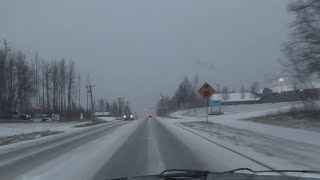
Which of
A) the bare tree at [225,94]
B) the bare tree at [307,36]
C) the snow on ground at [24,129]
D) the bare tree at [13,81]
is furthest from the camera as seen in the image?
the bare tree at [225,94]

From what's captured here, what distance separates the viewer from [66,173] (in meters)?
12.8

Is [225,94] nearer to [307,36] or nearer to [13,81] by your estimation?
[13,81]

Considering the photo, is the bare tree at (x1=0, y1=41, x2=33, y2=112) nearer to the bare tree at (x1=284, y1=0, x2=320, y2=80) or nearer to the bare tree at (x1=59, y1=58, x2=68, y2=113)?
the bare tree at (x1=59, y1=58, x2=68, y2=113)

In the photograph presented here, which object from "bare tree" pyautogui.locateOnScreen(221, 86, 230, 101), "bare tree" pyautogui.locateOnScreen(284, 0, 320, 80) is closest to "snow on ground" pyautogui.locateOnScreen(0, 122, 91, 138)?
"bare tree" pyautogui.locateOnScreen(284, 0, 320, 80)

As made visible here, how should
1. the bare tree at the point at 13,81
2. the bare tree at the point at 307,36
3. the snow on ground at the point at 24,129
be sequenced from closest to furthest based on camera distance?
the bare tree at the point at 307,36
the snow on ground at the point at 24,129
the bare tree at the point at 13,81

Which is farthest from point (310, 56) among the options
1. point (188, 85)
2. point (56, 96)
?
point (188, 85)

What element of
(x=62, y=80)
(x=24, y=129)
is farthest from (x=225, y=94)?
(x=24, y=129)

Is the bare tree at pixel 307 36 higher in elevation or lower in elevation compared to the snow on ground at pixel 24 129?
higher

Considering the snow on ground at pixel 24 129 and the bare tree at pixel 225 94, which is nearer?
the snow on ground at pixel 24 129

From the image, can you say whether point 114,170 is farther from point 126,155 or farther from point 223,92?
point 223,92

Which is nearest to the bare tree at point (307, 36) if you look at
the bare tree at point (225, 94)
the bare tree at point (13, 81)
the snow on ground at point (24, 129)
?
the snow on ground at point (24, 129)

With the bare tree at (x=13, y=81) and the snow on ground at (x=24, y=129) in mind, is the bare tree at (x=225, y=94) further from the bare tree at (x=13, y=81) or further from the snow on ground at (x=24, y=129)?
the snow on ground at (x=24, y=129)

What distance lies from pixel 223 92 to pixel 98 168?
7205 inches

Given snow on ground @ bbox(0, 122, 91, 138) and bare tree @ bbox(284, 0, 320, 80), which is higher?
bare tree @ bbox(284, 0, 320, 80)
